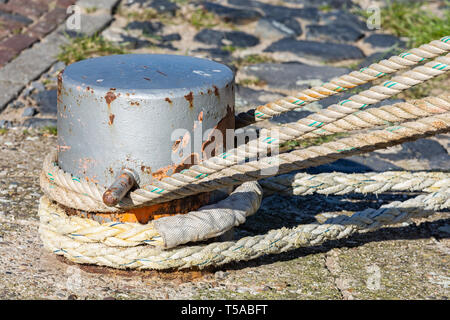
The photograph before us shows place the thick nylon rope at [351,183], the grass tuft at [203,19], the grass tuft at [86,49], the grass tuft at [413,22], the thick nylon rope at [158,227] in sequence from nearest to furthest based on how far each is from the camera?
the thick nylon rope at [158,227], the thick nylon rope at [351,183], the grass tuft at [86,49], the grass tuft at [413,22], the grass tuft at [203,19]

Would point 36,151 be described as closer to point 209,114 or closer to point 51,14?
point 209,114

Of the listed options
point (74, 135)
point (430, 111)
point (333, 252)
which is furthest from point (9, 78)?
point (430, 111)

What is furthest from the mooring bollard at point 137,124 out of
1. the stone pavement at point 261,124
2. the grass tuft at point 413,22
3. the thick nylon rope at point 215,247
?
the grass tuft at point 413,22

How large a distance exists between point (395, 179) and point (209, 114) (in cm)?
81

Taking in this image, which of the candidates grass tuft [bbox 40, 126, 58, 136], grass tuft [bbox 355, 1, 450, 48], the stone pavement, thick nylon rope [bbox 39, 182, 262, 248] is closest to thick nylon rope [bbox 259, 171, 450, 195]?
the stone pavement

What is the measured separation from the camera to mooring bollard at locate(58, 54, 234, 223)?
1700 millimetres

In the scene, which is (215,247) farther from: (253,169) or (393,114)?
(393,114)

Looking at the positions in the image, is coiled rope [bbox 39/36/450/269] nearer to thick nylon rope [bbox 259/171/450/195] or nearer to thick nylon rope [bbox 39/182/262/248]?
thick nylon rope [bbox 39/182/262/248]

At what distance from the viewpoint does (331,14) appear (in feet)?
14.7

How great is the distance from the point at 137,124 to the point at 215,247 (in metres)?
0.42

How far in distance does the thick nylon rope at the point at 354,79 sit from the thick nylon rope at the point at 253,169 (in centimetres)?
23

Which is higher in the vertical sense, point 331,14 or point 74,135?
point 74,135

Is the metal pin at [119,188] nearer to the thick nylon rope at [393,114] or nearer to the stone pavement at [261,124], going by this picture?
the stone pavement at [261,124]

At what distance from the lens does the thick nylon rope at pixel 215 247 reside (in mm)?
1782
